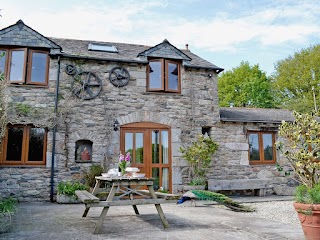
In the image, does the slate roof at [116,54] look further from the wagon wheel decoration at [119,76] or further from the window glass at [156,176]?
the window glass at [156,176]

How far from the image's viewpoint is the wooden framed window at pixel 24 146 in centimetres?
855

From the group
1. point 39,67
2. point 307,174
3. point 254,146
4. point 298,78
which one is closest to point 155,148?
point 254,146

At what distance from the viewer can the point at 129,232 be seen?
4.52 meters

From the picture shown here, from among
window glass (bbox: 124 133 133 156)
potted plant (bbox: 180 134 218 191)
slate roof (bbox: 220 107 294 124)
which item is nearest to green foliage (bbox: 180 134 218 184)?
potted plant (bbox: 180 134 218 191)

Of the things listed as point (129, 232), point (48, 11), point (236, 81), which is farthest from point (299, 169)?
point (236, 81)

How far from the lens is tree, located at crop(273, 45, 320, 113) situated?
947 inches

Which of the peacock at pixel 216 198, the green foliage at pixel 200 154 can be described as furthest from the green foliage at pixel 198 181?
the peacock at pixel 216 198

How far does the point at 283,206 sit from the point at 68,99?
6982mm

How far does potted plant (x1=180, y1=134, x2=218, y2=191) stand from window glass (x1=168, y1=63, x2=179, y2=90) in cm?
199

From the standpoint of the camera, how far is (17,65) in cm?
905

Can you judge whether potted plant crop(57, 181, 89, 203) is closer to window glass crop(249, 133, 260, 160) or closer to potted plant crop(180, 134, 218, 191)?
potted plant crop(180, 134, 218, 191)

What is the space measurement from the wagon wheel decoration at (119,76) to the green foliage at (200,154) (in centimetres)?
290

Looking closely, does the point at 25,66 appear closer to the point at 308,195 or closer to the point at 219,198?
the point at 219,198

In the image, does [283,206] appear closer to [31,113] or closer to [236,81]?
[31,113]
